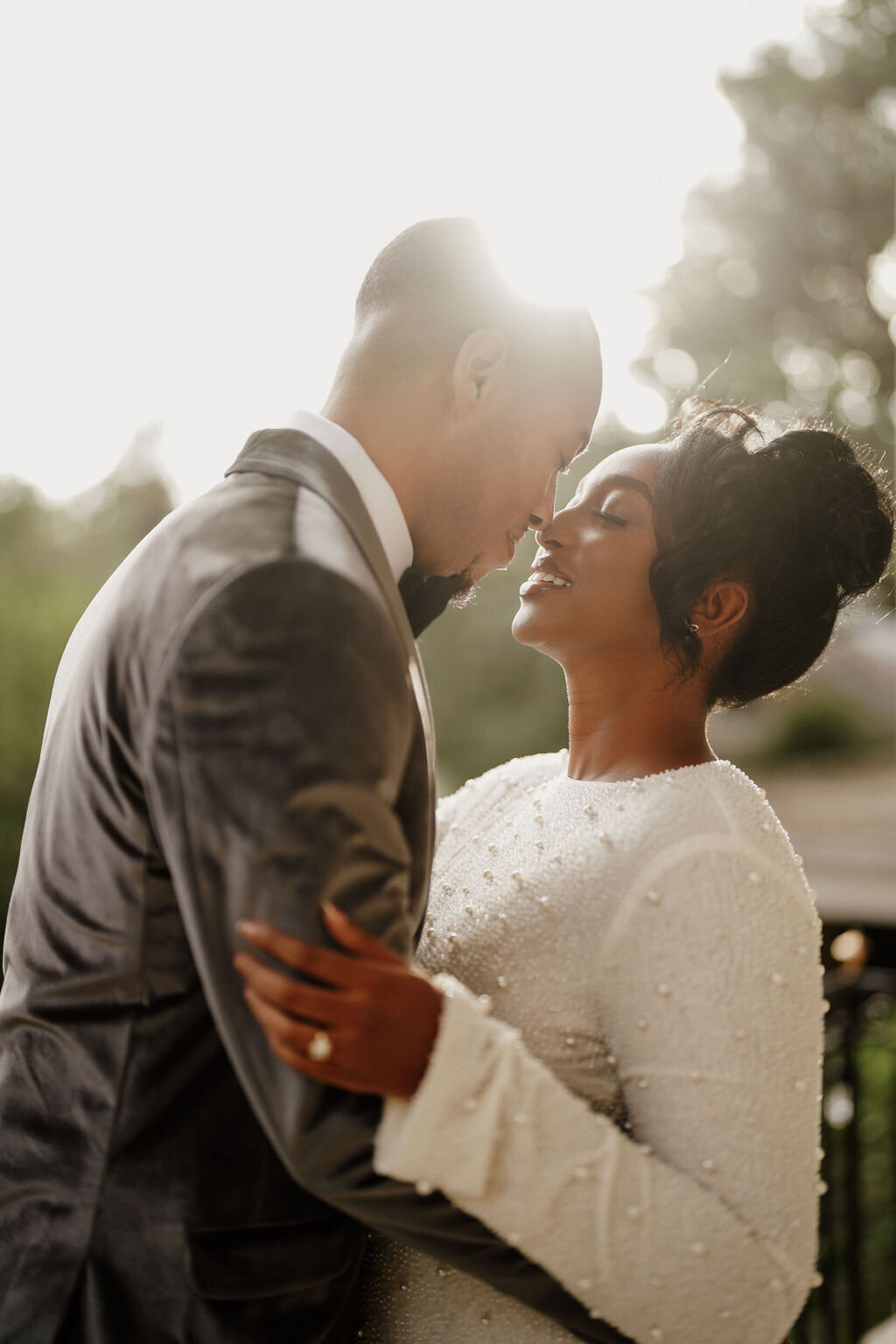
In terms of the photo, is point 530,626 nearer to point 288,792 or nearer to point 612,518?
point 612,518

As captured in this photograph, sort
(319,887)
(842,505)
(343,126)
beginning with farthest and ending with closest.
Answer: (343,126), (842,505), (319,887)

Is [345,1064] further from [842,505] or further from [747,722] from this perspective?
[747,722]

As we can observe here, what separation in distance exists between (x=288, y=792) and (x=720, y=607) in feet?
3.22

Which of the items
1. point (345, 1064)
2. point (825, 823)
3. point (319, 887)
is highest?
point (319, 887)

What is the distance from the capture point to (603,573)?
1804mm

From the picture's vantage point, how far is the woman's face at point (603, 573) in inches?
71.1

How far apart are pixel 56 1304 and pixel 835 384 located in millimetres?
8576

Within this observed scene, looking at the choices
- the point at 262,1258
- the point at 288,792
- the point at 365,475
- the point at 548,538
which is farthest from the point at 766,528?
the point at 262,1258

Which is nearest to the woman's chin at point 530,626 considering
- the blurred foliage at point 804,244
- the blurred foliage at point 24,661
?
the blurred foliage at point 24,661

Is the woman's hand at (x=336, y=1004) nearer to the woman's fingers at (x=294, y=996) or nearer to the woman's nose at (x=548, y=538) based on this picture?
the woman's fingers at (x=294, y=996)

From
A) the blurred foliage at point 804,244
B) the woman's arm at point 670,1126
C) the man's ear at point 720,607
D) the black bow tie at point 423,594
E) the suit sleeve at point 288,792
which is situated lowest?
the blurred foliage at point 804,244

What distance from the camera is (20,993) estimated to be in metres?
1.34

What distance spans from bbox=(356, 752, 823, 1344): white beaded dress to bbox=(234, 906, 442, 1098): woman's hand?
6cm

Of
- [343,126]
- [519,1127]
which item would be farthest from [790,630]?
[343,126]
